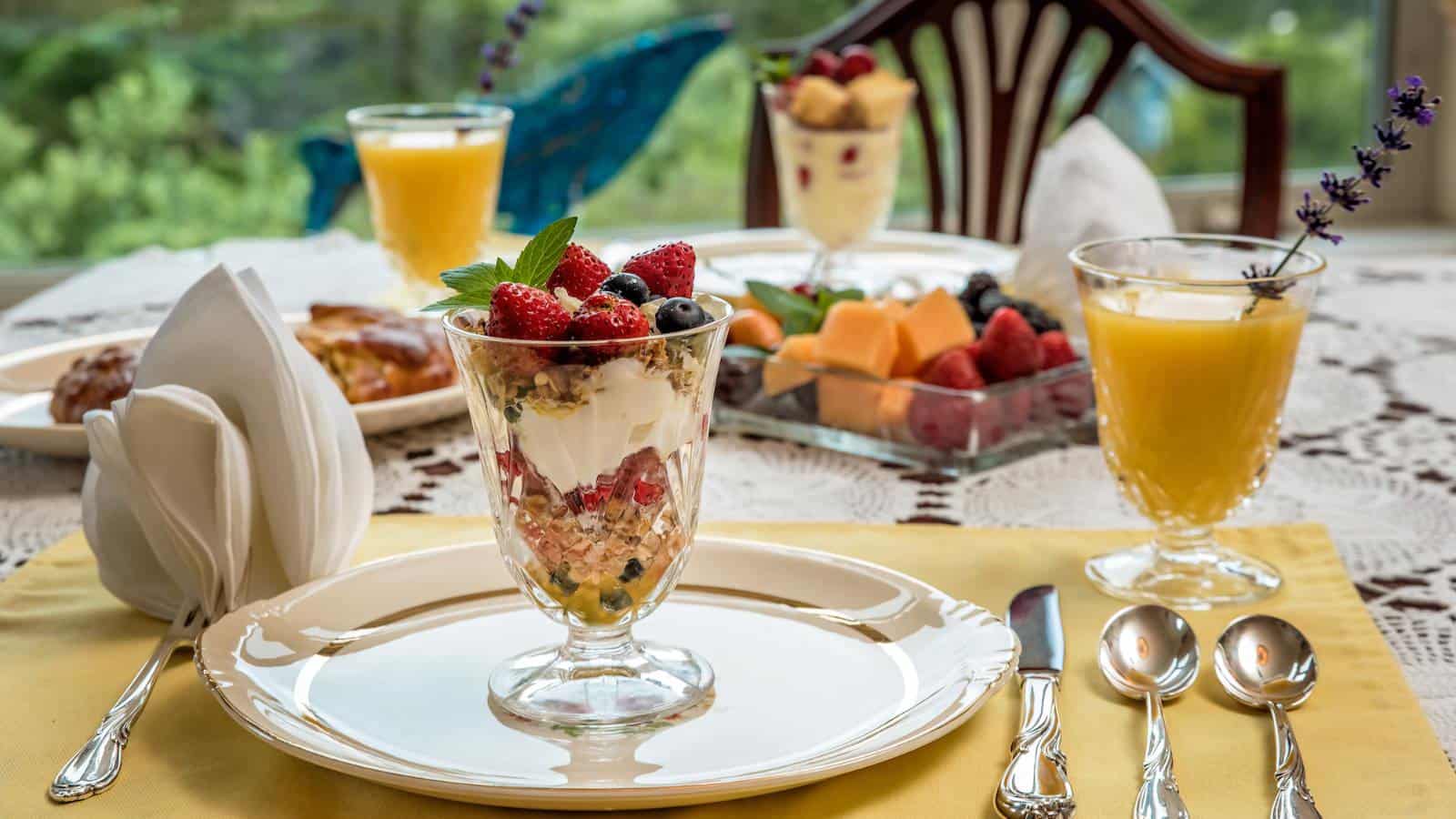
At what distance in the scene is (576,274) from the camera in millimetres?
854

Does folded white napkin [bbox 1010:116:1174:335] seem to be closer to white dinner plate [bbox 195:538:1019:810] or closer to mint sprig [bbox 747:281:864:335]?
mint sprig [bbox 747:281:864:335]

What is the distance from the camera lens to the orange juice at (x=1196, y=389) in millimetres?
1068

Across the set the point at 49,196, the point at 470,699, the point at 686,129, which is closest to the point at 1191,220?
the point at 686,129

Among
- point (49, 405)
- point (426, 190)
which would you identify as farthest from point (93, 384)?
point (426, 190)

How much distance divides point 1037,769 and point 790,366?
0.71 metres

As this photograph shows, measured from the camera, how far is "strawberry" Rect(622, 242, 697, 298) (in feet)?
2.79

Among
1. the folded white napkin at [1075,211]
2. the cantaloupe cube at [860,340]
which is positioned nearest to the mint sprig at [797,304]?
the cantaloupe cube at [860,340]

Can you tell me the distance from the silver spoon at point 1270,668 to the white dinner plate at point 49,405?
2.43 feet

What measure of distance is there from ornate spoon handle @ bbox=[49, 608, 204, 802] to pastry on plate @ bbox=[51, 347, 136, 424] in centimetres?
50

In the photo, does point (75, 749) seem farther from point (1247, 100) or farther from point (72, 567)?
point (1247, 100)

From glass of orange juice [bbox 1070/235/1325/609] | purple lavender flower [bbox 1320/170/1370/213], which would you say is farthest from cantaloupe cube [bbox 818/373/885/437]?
purple lavender flower [bbox 1320/170/1370/213]

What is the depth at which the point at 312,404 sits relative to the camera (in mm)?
1008

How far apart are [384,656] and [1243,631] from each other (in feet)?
1.71

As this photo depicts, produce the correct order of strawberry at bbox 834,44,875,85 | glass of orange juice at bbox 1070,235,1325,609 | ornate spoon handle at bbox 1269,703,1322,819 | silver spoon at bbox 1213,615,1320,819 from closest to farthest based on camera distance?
ornate spoon handle at bbox 1269,703,1322,819, silver spoon at bbox 1213,615,1320,819, glass of orange juice at bbox 1070,235,1325,609, strawberry at bbox 834,44,875,85
